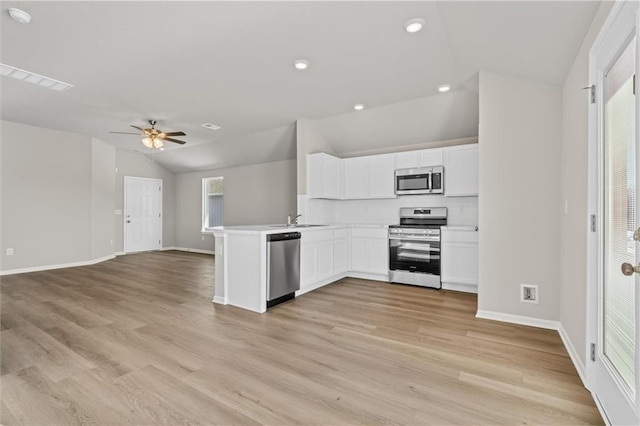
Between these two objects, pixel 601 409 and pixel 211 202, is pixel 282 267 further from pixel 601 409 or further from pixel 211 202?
pixel 211 202

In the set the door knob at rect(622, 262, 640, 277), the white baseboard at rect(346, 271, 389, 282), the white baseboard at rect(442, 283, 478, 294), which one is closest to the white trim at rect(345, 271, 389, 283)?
the white baseboard at rect(346, 271, 389, 282)

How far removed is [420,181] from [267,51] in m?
2.99

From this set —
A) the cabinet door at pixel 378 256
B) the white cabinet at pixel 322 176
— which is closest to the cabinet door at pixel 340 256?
the cabinet door at pixel 378 256

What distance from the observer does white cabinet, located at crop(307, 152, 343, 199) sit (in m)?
5.09

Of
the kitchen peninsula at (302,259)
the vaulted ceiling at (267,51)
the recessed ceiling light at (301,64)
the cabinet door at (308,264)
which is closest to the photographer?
the vaulted ceiling at (267,51)

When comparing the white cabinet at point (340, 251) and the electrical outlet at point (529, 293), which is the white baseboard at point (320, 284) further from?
the electrical outlet at point (529, 293)

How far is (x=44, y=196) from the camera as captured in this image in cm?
580

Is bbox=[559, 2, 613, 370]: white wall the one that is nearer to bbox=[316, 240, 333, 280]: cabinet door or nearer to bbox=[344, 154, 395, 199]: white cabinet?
bbox=[344, 154, 395, 199]: white cabinet

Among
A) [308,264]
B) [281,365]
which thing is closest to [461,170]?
[308,264]

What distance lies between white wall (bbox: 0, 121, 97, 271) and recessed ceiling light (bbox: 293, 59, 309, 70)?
5660 millimetres

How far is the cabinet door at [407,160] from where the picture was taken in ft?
15.8

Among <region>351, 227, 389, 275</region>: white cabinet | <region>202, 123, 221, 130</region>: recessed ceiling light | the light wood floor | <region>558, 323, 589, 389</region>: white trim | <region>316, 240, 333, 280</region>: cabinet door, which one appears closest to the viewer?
the light wood floor

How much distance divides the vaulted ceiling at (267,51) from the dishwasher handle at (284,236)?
6.35ft

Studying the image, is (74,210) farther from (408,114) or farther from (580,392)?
(580,392)
